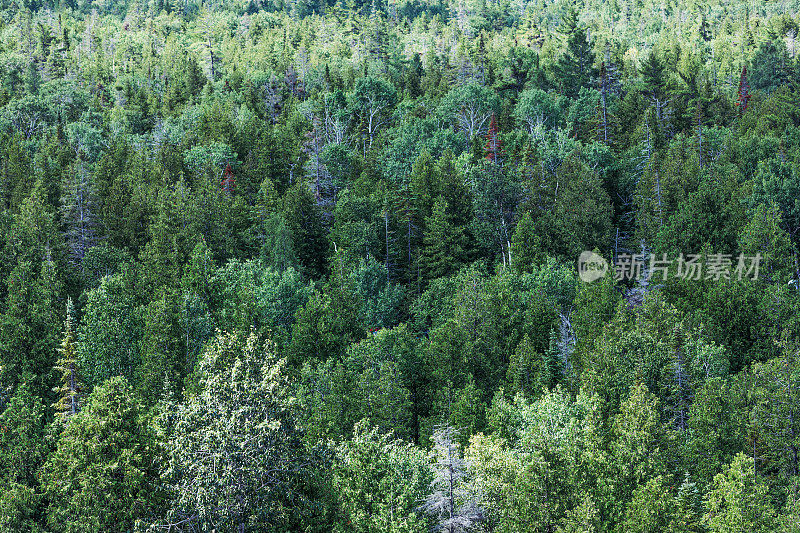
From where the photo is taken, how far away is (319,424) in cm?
6131

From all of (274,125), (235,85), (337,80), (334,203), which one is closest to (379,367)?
(334,203)

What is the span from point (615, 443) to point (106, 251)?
59.0m

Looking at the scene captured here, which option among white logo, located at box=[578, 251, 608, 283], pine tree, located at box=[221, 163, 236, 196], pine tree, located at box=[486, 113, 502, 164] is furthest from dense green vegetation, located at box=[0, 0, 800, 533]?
white logo, located at box=[578, 251, 608, 283]

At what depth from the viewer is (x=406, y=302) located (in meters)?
96.0

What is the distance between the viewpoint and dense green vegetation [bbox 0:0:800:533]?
4600 centimetres

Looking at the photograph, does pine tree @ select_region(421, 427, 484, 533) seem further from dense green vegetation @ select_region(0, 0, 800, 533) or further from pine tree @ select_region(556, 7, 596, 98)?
pine tree @ select_region(556, 7, 596, 98)

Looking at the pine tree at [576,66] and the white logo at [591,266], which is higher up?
the pine tree at [576,66]

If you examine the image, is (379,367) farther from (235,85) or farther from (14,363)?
(235,85)

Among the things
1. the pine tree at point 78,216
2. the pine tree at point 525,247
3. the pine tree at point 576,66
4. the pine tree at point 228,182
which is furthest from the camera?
the pine tree at point 576,66

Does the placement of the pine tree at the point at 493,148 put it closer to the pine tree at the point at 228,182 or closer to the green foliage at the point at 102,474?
the pine tree at the point at 228,182

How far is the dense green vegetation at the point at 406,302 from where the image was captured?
1811 inches
